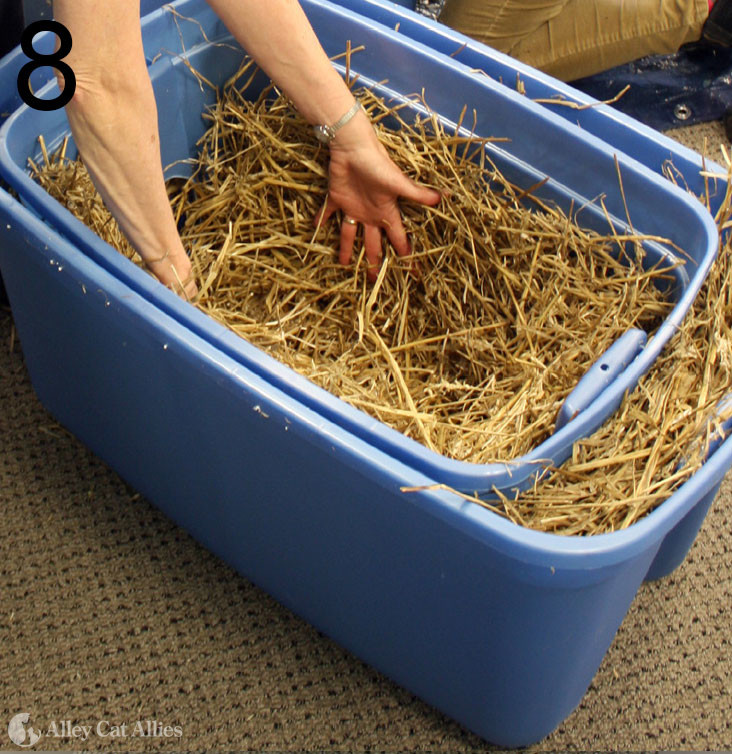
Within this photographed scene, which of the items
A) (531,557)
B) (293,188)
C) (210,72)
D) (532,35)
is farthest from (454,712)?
(532,35)

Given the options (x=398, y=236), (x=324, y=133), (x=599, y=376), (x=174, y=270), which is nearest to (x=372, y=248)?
(x=398, y=236)

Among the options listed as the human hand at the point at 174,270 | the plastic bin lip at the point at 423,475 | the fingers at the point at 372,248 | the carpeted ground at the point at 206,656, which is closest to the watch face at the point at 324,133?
→ the fingers at the point at 372,248

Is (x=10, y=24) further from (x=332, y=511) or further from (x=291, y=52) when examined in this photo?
(x=332, y=511)

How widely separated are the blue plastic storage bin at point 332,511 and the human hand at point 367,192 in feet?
0.49

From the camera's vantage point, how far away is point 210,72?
1.12 m

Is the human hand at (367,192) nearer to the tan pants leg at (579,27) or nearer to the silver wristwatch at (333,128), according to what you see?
the silver wristwatch at (333,128)

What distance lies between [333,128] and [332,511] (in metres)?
0.44

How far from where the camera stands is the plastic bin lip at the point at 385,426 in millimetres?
716

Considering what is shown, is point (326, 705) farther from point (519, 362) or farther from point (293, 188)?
point (293, 188)

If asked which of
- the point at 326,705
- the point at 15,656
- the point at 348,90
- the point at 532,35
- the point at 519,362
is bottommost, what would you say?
the point at 326,705

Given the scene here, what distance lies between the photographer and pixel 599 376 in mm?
805

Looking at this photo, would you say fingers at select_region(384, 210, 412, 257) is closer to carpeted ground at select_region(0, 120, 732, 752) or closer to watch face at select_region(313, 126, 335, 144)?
watch face at select_region(313, 126, 335, 144)

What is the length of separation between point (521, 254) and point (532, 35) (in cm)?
54

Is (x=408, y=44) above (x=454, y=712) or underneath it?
above
